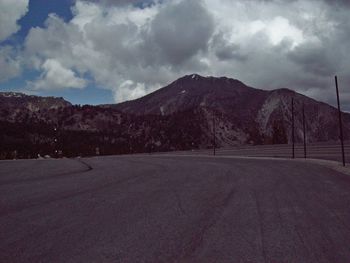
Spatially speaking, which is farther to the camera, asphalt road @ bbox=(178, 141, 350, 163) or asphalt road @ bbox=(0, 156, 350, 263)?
asphalt road @ bbox=(178, 141, 350, 163)

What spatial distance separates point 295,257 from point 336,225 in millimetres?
2219

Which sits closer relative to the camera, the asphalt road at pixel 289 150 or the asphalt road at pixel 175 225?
the asphalt road at pixel 175 225

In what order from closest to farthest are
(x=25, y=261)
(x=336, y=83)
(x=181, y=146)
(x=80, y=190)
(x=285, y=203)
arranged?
1. (x=25, y=261)
2. (x=285, y=203)
3. (x=80, y=190)
4. (x=336, y=83)
5. (x=181, y=146)

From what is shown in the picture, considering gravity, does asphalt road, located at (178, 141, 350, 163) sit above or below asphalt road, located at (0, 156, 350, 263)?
above

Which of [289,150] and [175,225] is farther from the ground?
[289,150]

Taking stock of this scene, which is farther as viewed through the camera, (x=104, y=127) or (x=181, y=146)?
(x=104, y=127)

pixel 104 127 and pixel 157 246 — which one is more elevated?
pixel 104 127

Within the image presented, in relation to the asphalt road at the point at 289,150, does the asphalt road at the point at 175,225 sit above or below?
below

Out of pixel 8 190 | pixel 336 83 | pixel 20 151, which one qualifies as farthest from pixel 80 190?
pixel 20 151

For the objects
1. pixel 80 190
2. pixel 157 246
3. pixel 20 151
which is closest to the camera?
pixel 157 246

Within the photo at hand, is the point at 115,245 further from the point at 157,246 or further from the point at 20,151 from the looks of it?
the point at 20,151

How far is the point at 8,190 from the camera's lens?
1239 cm

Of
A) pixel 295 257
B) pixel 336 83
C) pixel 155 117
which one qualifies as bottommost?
pixel 295 257

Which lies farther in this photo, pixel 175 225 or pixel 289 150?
pixel 289 150
